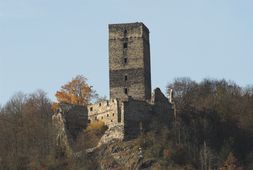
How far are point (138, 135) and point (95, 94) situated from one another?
36.7 feet

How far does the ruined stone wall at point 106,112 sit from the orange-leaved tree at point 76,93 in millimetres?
6643

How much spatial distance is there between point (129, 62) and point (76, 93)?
7.84m

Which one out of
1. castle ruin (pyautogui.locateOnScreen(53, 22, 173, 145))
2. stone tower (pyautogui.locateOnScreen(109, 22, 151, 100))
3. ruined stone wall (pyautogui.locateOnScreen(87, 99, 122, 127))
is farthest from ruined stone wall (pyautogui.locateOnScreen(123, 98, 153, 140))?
stone tower (pyautogui.locateOnScreen(109, 22, 151, 100))

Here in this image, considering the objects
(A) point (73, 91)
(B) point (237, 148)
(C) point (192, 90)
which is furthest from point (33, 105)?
(B) point (237, 148)

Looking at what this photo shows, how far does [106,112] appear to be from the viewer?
83312 millimetres

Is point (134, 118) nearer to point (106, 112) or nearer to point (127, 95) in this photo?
point (106, 112)

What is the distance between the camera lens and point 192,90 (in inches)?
3939

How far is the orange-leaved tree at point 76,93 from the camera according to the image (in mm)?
91062

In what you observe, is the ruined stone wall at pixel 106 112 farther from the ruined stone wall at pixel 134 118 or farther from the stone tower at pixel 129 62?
the stone tower at pixel 129 62

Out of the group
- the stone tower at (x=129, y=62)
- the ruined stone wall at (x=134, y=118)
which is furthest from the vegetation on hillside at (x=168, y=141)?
the stone tower at (x=129, y=62)

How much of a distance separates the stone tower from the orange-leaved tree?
5885 millimetres

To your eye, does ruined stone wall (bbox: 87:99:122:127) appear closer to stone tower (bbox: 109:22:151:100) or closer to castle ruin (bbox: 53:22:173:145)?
castle ruin (bbox: 53:22:173:145)

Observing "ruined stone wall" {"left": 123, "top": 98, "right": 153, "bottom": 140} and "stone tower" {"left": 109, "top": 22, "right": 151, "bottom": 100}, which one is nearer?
"ruined stone wall" {"left": 123, "top": 98, "right": 153, "bottom": 140}

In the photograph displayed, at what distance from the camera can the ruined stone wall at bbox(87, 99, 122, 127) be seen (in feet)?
269
